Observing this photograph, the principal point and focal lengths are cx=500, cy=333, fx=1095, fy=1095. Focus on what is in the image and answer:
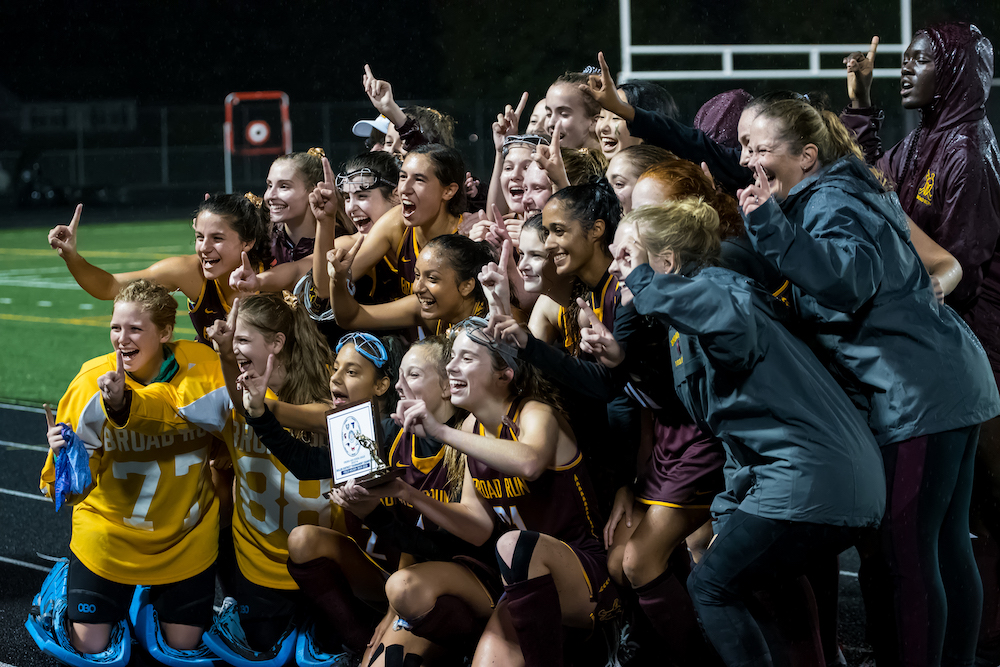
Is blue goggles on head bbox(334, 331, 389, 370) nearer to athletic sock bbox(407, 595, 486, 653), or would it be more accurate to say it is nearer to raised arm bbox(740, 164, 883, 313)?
athletic sock bbox(407, 595, 486, 653)

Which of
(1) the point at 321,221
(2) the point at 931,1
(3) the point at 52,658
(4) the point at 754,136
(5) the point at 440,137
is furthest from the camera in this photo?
(2) the point at 931,1

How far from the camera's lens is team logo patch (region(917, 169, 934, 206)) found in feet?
13.4

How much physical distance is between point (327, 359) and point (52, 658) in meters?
1.45

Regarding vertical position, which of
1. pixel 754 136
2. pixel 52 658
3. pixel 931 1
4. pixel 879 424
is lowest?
pixel 52 658

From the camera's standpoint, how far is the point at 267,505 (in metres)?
4.02

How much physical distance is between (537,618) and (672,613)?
1.78 feet

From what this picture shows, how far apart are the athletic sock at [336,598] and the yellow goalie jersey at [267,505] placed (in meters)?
0.24

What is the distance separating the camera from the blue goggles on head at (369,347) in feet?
13.3

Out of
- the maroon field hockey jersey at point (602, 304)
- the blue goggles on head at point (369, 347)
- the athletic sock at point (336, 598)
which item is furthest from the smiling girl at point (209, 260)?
the maroon field hockey jersey at point (602, 304)

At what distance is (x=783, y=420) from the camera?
2756 millimetres

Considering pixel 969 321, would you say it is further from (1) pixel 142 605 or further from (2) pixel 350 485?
(1) pixel 142 605

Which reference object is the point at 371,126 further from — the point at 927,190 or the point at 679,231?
the point at 679,231

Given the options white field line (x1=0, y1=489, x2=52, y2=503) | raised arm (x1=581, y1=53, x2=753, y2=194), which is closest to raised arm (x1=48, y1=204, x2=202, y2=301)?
raised arm (x1=581, y1=53, x2=753, y2=194)

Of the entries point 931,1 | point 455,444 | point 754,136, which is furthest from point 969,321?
point 931,1
